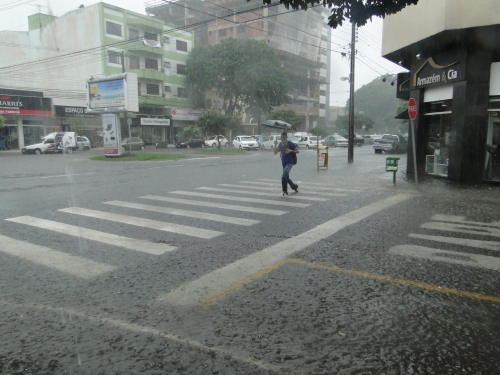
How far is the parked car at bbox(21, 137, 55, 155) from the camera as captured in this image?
34.2 meters

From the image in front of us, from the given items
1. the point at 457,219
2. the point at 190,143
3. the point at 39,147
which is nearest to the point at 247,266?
the point at 457,219

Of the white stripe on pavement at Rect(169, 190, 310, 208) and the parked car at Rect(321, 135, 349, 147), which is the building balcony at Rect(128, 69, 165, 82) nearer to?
the parked car at Rect(321, 135, 349, 147)

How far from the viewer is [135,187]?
41.9 feet

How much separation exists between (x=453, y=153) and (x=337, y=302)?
11.6m

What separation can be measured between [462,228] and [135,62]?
4463cm

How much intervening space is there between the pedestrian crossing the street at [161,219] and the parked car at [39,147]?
27361 millimetres

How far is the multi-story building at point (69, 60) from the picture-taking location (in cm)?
3944

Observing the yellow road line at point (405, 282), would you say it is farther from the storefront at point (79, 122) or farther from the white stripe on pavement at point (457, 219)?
the storefront at point (79, 122)

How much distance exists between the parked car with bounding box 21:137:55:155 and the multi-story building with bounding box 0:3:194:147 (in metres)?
4.89

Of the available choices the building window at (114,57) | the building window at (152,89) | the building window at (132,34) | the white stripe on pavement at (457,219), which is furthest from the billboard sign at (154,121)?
the white stripe on pavement at (457,219)

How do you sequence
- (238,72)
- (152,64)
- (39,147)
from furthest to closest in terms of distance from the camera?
(238,72), (152,64), (39,147)

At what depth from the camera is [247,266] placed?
5.39 meters

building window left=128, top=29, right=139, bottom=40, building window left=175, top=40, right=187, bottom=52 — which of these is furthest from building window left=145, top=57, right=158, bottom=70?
building window left=175, top=40, right=187, bottom=52

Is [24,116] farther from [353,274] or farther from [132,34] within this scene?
[353,274]
